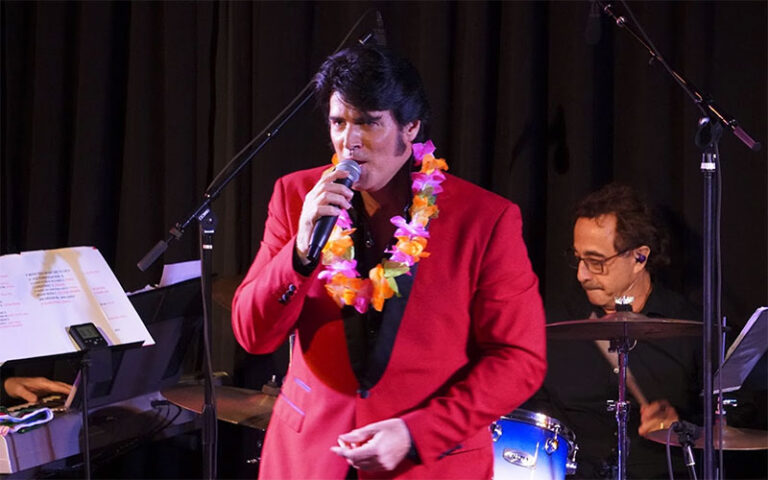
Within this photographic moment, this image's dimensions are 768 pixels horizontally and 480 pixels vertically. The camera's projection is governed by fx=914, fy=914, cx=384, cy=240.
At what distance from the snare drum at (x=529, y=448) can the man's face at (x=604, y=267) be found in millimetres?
697

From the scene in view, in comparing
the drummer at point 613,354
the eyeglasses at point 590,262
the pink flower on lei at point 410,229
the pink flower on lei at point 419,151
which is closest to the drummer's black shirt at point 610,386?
the drummer at point 613,354

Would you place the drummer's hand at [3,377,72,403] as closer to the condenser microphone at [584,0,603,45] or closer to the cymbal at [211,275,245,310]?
the cymbal at [211,275,245,310]

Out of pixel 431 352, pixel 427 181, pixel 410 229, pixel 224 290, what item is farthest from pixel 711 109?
pixel 224 290

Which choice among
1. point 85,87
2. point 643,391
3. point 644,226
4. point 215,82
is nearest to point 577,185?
point 644,226

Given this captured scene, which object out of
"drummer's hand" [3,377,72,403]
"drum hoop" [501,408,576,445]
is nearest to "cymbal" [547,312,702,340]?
"drum hoop" [501,408,576,445]

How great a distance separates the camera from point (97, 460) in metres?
3.40

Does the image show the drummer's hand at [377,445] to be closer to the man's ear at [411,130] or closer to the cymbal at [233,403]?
the man's ear at [411,130]

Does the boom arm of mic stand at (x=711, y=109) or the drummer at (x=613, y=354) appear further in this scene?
the drummer at (x=613, y=354)

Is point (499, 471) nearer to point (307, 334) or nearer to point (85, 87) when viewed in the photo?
point (307, 334)

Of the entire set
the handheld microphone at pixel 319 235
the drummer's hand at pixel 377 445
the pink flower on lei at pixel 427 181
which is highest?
the pink flower on lei at pixel 427 181

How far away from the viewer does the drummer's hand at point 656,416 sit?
3154mm

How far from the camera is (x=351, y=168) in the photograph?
5.65ft

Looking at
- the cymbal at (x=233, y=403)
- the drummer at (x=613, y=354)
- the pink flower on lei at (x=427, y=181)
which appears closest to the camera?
the pink flower on lei at (x=427, y=181)

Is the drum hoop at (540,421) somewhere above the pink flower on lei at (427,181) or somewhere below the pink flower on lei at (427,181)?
below
